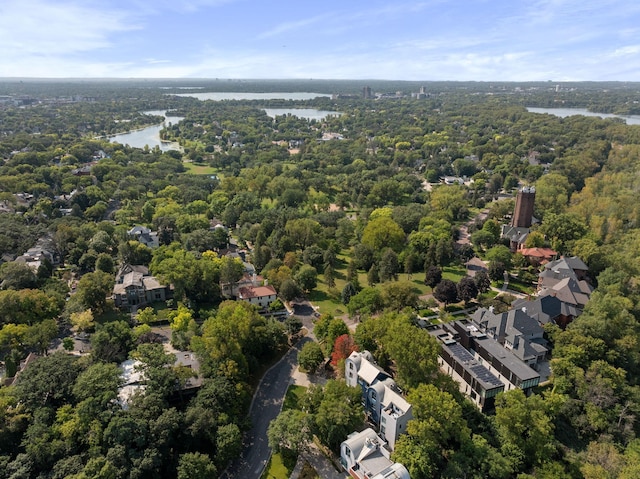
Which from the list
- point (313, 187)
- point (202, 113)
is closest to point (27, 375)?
point (313, 187)

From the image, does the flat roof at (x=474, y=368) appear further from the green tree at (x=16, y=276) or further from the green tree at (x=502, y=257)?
the green tree at (x=16, y=276)

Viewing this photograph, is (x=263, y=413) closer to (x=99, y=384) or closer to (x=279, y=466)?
(x=279, y=466)

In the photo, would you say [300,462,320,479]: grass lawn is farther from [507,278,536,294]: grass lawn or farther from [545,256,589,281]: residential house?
[545,256,589,281]: residential house

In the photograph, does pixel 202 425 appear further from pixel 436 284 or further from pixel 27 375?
pixel 436 284

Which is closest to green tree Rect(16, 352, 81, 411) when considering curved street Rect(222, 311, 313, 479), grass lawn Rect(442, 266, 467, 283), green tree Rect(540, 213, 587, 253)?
curved street Rect(222, 311, 313, 479)

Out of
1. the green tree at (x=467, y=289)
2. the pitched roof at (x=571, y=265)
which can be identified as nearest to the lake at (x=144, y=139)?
the green tree at (x=467, y=289)

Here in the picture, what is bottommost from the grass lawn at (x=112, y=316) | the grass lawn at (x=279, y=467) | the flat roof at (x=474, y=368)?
the grass lawn at (x=279, y=467)
